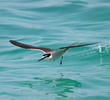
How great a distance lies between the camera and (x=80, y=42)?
531 inches

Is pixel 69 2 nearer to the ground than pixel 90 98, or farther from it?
farther from it

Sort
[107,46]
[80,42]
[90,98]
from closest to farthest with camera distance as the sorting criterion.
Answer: [90,98]
[107,46]
[80,42]

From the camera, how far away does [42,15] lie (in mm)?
18250

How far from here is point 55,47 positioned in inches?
519

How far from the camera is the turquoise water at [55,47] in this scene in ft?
27.6

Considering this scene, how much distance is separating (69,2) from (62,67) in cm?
947

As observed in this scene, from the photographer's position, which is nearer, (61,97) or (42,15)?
(61,97)

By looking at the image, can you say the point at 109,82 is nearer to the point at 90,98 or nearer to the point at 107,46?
the point at 90,98

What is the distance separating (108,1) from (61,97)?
12569mm

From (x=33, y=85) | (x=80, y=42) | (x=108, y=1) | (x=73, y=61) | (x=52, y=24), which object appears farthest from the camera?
(x=108, y=1)

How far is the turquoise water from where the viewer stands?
8.42m

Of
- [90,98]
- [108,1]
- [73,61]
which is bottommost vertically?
[90,98]

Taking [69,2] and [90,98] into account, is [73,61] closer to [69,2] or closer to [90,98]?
[90,98]

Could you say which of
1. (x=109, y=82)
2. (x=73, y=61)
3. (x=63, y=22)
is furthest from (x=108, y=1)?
(x=109, y=82)
